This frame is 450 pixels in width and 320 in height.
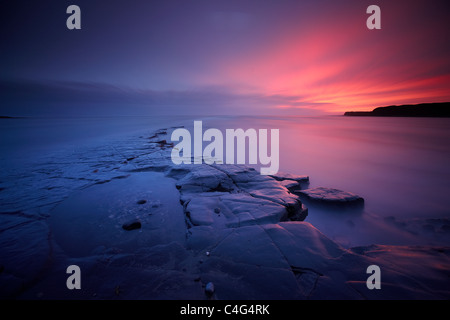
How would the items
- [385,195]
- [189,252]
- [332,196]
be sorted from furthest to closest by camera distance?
1. [385,195]
2. [332,196]
3. [189,252]

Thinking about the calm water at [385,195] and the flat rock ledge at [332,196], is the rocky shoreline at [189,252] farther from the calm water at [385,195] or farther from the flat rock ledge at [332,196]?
the flat rock ledge at [332,196]

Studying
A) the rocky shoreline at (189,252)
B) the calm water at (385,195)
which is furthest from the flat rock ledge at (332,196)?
the rocky shoreline at (189,252)

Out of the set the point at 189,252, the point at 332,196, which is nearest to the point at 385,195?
the point at 332,196

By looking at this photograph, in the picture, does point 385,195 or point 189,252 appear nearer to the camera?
point 189,252

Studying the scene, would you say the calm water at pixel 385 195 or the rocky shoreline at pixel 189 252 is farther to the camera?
the calm water at pixel 385 195

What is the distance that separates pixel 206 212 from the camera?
2.65m

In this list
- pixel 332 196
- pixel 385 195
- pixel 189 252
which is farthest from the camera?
pixel 385 195

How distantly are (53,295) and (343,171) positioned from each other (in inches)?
289

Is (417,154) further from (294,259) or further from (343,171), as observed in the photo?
(294,259)

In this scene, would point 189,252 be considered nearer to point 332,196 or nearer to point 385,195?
point 332,196
